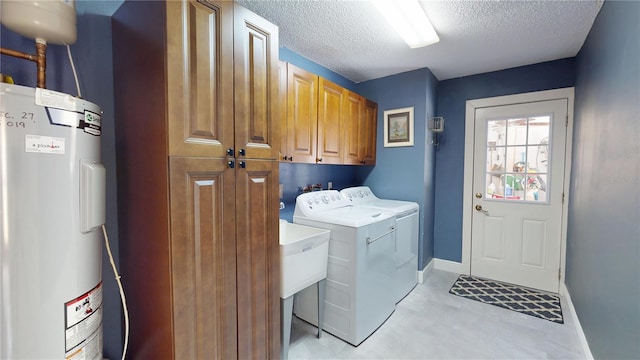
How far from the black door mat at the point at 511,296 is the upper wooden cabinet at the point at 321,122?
173 cm

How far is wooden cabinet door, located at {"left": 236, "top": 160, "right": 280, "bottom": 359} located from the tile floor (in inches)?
22.7

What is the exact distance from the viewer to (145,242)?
1.11 m

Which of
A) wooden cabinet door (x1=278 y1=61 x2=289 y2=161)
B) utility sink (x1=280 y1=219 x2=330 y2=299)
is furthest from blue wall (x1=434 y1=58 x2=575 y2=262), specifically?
wooden cabinet door (x1=278 y1=61 x2=289 y2=161)

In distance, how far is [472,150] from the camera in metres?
3.03

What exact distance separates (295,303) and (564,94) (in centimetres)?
327

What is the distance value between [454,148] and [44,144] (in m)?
3.43

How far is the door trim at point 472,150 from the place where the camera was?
2568 mm

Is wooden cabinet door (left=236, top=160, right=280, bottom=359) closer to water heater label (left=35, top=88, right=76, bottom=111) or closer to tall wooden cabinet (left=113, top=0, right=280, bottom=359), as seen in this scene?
tall wooden cabinet (left=113, top=0, right=280, bottom=359)

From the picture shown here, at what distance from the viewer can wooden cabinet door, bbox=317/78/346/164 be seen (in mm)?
2316

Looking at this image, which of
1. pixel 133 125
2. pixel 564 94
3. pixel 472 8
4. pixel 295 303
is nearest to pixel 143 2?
pixel 133 125

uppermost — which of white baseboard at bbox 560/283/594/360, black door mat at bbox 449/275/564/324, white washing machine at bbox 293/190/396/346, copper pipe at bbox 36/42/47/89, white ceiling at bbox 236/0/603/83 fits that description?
white ceiling at bbox 236/0/603/83

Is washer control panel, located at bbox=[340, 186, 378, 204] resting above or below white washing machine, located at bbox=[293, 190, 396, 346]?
above

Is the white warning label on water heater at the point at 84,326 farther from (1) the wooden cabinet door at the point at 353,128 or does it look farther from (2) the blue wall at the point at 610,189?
(2) the blue wall at the point at 610,189

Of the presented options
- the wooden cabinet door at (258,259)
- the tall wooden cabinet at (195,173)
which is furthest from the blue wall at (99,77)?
the wooden cabinet door at (258,259)
